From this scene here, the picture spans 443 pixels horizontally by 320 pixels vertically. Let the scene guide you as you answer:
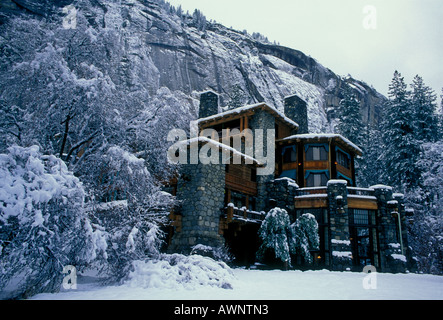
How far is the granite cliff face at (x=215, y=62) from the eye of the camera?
56188 millimetres

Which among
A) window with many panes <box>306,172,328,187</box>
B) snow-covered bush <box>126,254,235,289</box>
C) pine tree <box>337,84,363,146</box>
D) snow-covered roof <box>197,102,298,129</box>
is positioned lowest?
snow-covered bush <box>126,254,235,289</box>

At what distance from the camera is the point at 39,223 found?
23.7ft

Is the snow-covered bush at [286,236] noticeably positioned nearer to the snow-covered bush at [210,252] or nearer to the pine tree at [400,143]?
the snow-covered bush at [210,252]

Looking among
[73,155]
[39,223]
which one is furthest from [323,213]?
[39,223]

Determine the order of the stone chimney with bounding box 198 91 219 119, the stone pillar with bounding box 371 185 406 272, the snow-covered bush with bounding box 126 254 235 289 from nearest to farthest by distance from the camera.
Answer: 1. the snow-covered bush with bounding box 126 254 235 289
2. the stone pillar with bounding box 371 185 406 272
3. the stone chimney with bounding box 198 91 219 119

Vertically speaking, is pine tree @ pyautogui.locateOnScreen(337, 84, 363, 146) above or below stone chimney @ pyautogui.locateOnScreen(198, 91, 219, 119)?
above

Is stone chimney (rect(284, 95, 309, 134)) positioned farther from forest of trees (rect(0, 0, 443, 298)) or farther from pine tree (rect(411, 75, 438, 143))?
forest of trees (rect(0, 0, 443, 298))

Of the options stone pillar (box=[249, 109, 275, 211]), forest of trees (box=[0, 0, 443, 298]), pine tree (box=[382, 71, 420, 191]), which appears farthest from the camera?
pine tree (box=[382, 71, 420, 191])

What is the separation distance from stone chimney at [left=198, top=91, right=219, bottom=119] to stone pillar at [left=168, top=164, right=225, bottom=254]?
11.2m

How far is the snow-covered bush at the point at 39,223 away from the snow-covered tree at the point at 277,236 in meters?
12.2

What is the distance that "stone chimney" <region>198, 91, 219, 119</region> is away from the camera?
3006 centimetres

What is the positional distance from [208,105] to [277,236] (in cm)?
1542

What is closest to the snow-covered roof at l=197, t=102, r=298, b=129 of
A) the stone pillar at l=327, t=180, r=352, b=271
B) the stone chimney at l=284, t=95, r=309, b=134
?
the stone chimney at l=284, t=95, r=309, b=134
